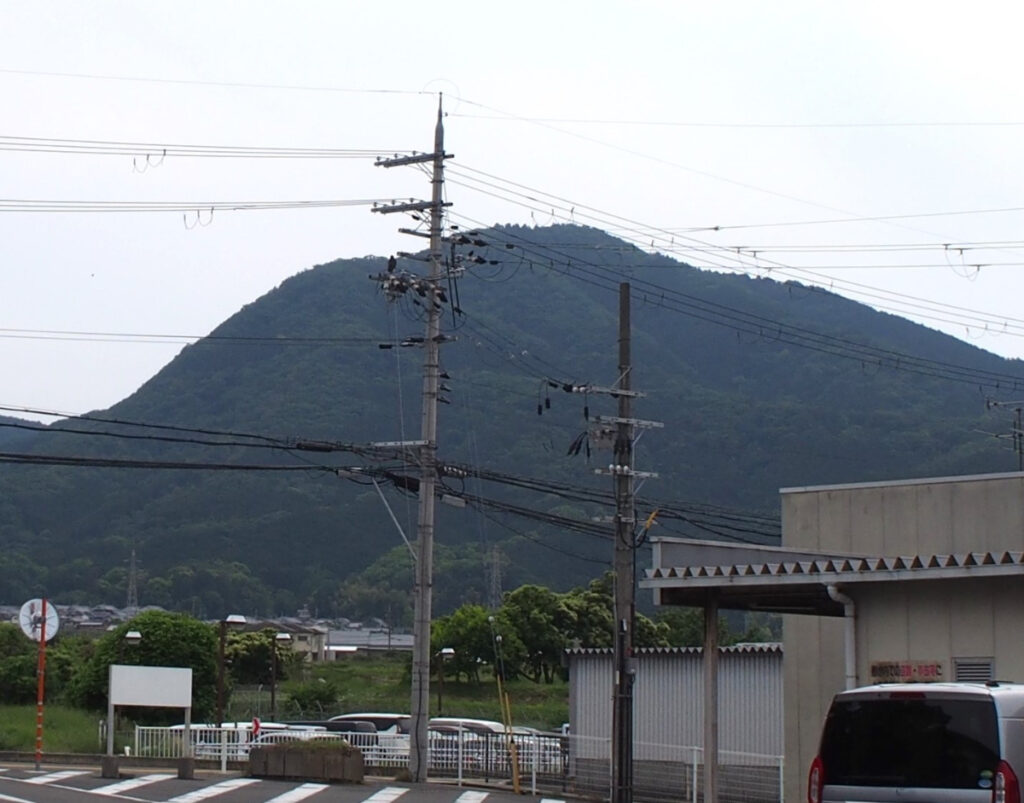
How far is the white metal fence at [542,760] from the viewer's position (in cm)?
3000

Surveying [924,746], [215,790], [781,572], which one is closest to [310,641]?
[215,790]

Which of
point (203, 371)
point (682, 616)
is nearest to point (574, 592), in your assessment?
point (682, 616)

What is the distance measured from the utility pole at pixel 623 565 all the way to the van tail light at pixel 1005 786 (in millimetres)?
15607

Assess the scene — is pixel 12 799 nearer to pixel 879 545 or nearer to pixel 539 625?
pixel 879 545

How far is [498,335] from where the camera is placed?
577 ft

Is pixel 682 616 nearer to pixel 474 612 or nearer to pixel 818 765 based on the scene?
pixel 474 612

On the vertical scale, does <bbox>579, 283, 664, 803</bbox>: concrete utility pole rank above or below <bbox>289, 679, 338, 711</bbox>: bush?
above

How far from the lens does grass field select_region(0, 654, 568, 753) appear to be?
36.9 m

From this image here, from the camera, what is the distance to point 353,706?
222ft

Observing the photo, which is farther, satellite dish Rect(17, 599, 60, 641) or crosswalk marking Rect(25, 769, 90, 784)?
satellite dish Rect(17, 599, 60, 641)

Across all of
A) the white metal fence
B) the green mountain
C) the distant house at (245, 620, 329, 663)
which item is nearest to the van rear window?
the white metal fence

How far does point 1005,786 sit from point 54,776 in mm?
18752

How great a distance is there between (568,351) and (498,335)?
9759 mm

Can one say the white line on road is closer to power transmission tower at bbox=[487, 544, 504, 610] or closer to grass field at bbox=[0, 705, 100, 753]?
grass field at bbox=[0, 705, 100, 753]
